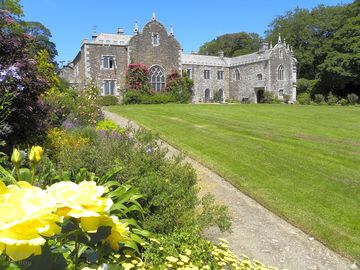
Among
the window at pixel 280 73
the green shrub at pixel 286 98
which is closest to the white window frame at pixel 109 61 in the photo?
the window at pixel 280 73

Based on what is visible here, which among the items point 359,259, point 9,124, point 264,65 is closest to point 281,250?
point 359,259

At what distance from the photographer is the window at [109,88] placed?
38.3 m

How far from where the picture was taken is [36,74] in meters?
7.84

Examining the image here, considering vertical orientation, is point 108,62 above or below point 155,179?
above

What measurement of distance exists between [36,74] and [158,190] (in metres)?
4.49

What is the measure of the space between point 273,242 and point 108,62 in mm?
34996

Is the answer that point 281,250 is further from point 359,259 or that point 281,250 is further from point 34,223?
point 34,223

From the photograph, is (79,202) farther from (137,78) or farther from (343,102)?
(343,102)

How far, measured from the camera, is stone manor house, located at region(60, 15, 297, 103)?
3819 cm

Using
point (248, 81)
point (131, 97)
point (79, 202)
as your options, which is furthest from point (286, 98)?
point (79, 202)

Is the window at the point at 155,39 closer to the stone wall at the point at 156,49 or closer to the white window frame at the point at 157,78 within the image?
the stone wall at the point at 156,49

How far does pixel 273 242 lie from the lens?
5.61 metres

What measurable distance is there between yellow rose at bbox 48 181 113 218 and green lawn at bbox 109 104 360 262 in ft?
17.4

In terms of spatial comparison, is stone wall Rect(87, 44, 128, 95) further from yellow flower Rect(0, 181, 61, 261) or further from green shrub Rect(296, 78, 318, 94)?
yellow flower Rect(0, 181, 61, 261)
